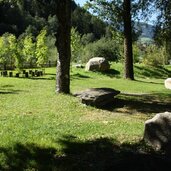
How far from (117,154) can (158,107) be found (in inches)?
304

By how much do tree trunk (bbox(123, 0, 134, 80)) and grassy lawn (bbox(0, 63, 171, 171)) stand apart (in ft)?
41.4

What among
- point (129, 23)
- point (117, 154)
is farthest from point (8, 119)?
point (129, 23)

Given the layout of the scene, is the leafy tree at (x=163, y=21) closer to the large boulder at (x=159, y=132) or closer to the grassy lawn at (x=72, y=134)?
the grassy lawn at (x=72, y=134)

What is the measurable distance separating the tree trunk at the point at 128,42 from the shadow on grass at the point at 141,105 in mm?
11370

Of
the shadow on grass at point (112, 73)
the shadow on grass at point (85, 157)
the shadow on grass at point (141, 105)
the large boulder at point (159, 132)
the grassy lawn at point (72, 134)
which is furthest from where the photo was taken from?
the shadow on grass at point (112, 73)

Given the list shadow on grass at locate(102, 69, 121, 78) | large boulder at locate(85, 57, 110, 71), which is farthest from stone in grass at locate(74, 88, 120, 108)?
large boulder at locate(85, 57, 110, 71)

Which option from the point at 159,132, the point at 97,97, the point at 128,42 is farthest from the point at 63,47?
the point at 128,42

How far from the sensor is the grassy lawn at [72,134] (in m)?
9.16

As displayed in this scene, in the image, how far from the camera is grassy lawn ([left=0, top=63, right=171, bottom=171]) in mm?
9156

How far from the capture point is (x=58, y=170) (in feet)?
28.7

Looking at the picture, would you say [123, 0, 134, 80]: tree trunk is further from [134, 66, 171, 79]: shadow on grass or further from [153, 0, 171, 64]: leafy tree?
[134, 66, 171, 79]: shadow on grass

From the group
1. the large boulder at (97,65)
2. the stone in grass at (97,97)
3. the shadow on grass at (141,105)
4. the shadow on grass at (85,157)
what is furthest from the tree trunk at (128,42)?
the shadow on grass at (85,157)

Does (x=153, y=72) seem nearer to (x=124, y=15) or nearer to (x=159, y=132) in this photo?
(x=124, y=15)

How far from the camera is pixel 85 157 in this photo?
974 cm
